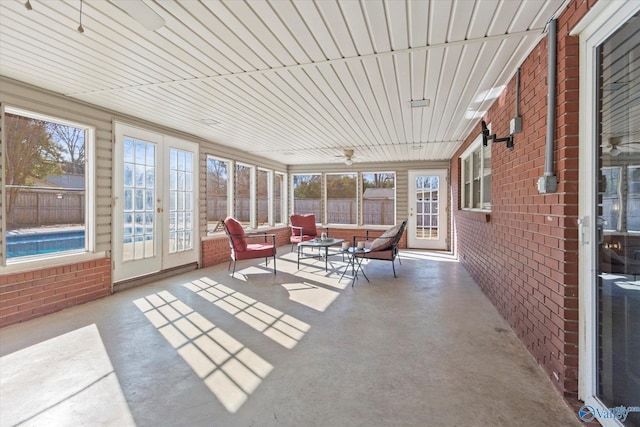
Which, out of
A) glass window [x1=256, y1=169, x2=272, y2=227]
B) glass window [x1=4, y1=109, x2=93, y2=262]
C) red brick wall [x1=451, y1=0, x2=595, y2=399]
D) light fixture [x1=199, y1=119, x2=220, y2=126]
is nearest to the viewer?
red brick wall [x1=451, y1=0, x2=595, y2=399]

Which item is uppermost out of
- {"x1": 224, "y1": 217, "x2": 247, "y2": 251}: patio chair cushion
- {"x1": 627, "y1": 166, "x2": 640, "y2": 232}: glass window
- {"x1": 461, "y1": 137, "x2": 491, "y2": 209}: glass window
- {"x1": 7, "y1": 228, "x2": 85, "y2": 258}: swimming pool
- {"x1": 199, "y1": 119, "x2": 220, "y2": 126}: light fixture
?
{"x1": 199, "y1": 119, "x2": 220, "y2": 126}: light fixture

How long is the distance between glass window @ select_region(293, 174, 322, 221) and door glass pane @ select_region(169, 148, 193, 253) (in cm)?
441

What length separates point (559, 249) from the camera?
75.1 inches

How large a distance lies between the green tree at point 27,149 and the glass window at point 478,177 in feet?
25.2

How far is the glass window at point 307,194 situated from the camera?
32.1 ft

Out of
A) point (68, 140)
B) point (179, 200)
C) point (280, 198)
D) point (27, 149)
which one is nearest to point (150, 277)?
point (179, 200)

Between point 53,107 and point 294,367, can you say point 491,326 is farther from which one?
point 53,107

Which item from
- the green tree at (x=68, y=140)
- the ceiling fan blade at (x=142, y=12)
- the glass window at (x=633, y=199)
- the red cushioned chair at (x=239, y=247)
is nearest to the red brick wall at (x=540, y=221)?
the glass window at (x=633, y=199)

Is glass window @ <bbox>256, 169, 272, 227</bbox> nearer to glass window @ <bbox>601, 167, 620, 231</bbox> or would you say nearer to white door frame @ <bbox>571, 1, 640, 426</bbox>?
white door frame @ <bbox>571, 1, 640, 426</bbox>

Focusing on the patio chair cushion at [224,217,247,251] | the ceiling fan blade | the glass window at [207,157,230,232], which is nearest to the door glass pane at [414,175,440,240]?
the patio chair cushion at [224,217,247,251]

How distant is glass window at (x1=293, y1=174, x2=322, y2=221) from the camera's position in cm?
978

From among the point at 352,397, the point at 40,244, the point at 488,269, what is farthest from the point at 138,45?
the point at 40,244

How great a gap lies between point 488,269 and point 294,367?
9.52ft

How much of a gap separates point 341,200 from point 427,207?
9.23ft
